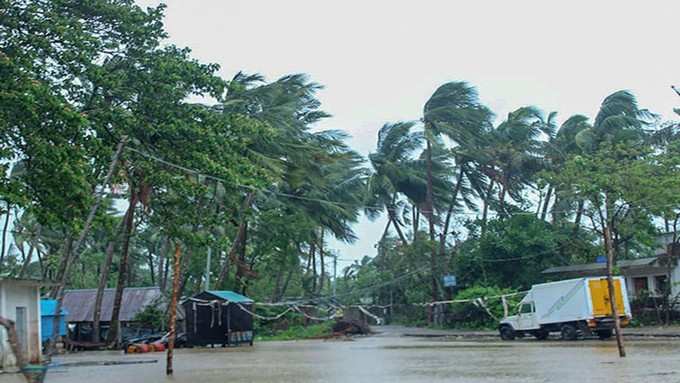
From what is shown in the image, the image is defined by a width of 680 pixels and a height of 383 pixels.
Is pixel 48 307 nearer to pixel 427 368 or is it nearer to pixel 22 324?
pixel 22 324

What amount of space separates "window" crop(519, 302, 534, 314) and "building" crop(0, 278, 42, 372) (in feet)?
59.1

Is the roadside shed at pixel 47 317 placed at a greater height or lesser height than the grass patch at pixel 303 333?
greater

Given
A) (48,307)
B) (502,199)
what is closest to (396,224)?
(502,199)

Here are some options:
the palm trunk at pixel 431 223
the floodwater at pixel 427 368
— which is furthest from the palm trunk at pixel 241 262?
the floodwater at pixel 427 368

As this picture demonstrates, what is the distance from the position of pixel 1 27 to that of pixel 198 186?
6311 mm

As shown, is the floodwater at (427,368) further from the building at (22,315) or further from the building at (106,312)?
the building at (106,312)

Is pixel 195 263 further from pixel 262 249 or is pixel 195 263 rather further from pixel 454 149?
pixel 454 149

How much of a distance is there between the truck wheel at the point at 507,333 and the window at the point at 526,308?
100cm

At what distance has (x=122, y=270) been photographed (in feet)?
108

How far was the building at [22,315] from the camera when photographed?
19875 millimetres

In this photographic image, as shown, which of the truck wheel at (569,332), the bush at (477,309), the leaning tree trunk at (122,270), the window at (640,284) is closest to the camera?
the truck wheel at (569,332)

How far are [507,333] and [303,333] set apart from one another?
1566 cm

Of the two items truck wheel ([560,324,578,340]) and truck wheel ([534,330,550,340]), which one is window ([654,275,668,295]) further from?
truck wheel ([560,324,578,340])

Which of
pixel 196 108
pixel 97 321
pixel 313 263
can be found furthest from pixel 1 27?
pixel 313 263
